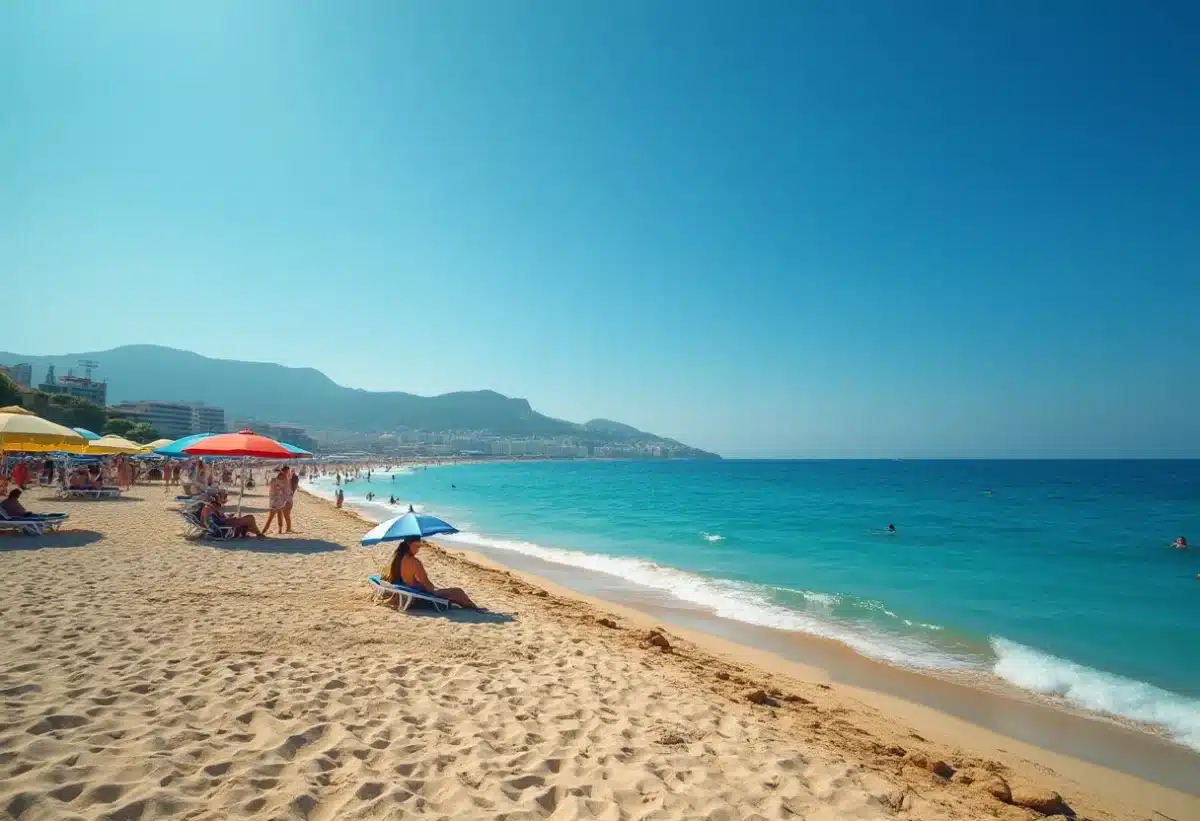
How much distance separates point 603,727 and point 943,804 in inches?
102

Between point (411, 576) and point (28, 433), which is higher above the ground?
point (28, 433)

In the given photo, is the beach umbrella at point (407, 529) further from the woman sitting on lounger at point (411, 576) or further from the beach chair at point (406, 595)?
the beach chair at point (406, 595)

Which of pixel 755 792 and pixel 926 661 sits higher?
pixel 755 792

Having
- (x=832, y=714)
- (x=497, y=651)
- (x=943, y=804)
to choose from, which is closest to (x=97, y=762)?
(x=497, y=651)

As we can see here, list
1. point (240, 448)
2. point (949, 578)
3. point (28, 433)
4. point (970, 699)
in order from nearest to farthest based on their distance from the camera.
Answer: point (970, 699) < point (240, 448) < point (28, 433) < point (949, 578)

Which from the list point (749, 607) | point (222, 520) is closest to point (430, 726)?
point (749, 607)

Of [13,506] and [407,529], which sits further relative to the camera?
[13,506]

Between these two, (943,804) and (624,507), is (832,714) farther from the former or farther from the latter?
(624,507)

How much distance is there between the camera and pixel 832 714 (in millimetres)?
6145

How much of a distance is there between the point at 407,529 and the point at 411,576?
0.64 meters

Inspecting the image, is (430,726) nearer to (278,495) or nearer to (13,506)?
(278,495)


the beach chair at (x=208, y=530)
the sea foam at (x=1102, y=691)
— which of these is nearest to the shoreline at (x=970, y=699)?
the sea foam at (x=1102, y=691)

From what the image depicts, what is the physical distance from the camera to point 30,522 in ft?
36.4

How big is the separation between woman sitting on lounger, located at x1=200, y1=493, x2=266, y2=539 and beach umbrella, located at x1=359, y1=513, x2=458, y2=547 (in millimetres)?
6417
